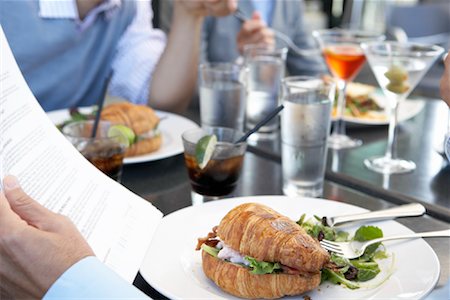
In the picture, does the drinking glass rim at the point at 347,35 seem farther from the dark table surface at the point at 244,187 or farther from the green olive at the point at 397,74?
the dark table surface at the point at 244,187

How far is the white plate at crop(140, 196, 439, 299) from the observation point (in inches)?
29.0

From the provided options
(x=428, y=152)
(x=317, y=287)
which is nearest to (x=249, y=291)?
(x=317, y=287)

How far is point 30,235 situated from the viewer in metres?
0.66

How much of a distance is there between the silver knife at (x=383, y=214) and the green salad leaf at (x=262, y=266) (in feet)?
0.68

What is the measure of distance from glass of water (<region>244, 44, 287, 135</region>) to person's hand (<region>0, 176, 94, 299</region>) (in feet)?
2.71

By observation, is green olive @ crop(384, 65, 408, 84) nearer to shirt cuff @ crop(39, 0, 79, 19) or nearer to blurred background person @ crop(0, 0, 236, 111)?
blurred background person @ crop(0, 0, 236, 111)

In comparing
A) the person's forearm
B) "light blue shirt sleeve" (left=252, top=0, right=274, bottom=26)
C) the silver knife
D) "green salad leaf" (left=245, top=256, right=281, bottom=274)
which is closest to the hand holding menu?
"green salad leaf" (left=245, top=256, right=281, bottom=274)

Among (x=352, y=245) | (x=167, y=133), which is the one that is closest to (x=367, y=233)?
(x=352, y=245)

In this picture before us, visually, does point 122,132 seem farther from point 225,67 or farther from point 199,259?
point 199,259

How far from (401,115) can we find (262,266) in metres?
0.97

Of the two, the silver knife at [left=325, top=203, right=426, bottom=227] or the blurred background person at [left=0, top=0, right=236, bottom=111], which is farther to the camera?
the blurred background person at [left=0, top=0, right=236, bottom=111]

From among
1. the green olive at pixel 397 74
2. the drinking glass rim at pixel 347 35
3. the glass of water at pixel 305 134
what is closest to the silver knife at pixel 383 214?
the glass of water at pixel 305 134

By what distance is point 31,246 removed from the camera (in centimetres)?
66

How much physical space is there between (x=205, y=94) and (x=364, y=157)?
368mm
